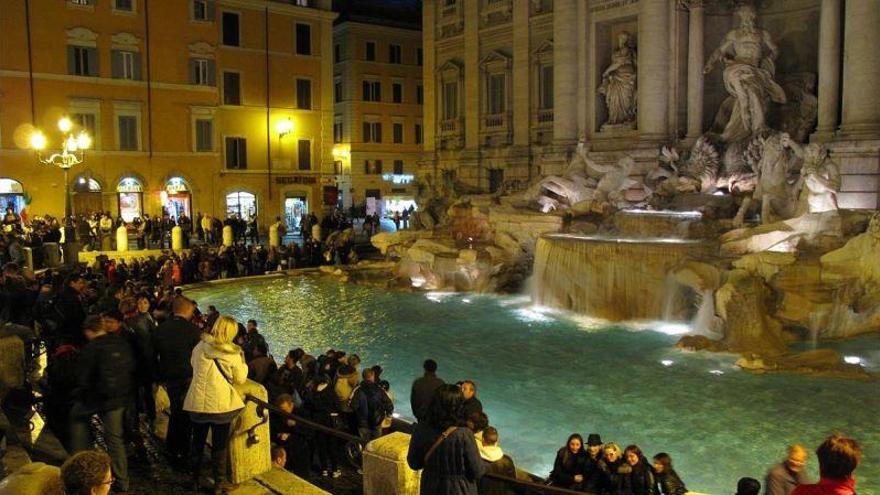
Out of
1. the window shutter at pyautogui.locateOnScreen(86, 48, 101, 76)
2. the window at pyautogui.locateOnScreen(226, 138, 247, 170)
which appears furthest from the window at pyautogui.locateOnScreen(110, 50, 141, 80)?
the window at pyautogui.locateOnScreen(226, 138, 247, 170)

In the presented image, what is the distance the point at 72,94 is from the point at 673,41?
22.4 m

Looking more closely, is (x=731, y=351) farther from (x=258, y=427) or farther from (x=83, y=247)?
(x=83, y=247)

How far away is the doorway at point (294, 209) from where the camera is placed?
36991 mm

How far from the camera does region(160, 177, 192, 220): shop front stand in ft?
107

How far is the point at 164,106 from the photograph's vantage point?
3244cm

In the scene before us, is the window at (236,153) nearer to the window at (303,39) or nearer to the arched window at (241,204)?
the arched window at (241,204)

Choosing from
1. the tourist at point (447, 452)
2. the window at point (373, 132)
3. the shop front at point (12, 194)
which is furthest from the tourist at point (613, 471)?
the window at point (373, 132)

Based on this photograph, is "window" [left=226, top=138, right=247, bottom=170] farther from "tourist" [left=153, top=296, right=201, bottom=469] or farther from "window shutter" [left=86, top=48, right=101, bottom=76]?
"tourist" [left=153, top=296, right=201, bottom=469]

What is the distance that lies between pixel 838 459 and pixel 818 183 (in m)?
12.6

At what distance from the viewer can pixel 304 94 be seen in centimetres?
3731

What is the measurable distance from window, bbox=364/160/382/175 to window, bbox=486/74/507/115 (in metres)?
18.4

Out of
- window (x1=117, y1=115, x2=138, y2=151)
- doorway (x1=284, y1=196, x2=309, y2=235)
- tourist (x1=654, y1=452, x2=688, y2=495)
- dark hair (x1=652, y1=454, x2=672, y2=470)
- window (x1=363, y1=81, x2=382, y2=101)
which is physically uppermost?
window (x1=363, y1=81, x2=382, y2=101)

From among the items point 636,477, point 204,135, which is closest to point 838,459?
point 636,477

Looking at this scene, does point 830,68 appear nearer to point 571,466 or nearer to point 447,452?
point 571,466
